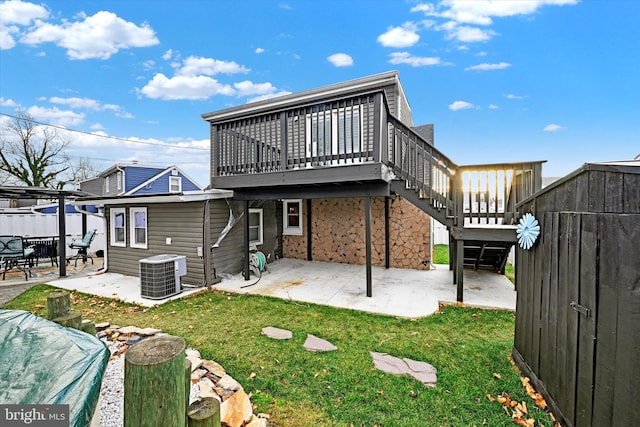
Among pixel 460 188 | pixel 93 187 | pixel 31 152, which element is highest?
pixel 31 152

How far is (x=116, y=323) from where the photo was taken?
14.2 ft

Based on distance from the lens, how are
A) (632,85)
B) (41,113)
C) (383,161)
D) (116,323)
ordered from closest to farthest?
(116,323), (383,161), (632,85), (41,113)

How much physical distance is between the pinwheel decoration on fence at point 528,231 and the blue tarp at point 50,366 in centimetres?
367

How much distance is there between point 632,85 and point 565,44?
16.3 feet

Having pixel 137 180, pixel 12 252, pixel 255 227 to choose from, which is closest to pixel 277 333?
pixel 255 227

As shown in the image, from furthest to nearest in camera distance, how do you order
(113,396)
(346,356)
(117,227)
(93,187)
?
1. (93,187)
2. (117,227)
3. (346,356)
4. (113,396)

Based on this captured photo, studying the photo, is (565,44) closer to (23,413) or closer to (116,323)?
(23,413)

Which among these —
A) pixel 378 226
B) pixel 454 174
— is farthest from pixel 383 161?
pixel 378 226

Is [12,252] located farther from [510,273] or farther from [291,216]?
[510,273]

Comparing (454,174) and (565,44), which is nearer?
(454,174)

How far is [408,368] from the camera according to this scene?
3059 mm

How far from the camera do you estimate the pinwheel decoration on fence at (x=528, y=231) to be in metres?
2.76

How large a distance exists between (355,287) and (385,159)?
9.75 ft

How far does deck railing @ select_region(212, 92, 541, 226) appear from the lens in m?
4.92
